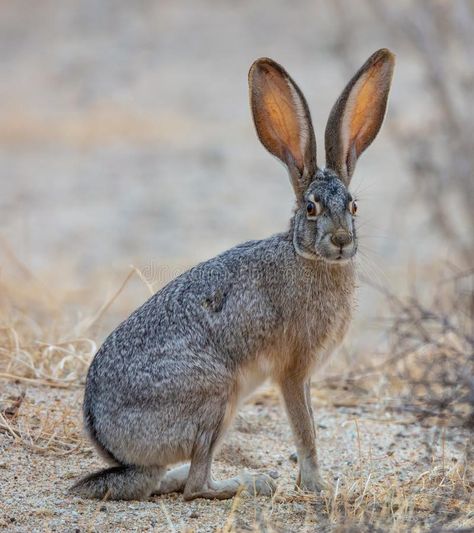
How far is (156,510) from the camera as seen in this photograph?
4.45 meters

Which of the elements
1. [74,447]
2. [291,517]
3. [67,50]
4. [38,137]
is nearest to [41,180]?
[38,137]

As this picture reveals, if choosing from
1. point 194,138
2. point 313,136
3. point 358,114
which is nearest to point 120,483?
point 313,136

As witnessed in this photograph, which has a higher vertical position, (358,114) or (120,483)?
(358,114)

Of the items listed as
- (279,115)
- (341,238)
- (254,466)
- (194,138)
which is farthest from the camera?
(194,138)

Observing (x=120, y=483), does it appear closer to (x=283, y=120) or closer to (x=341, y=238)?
(x=341, y=238)

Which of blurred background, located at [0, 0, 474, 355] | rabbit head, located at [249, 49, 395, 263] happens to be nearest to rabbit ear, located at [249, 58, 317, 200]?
rabbit head, located at [249, 49, 395, 263]

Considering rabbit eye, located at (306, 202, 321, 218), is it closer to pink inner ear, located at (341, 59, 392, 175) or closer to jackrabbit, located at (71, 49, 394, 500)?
jackrabbit, located at (71, 49, 394, 500)

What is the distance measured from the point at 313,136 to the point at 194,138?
9.97m

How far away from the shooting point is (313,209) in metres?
4.62

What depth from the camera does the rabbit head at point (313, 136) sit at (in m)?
4.59

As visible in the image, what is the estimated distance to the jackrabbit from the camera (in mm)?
4504

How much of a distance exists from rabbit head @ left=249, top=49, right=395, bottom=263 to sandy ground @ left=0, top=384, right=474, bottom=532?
3.39 feet

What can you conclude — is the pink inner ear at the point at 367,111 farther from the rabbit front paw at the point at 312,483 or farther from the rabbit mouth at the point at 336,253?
the rabbit front paw at the point at 312,483

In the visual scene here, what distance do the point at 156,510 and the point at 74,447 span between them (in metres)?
0.80
